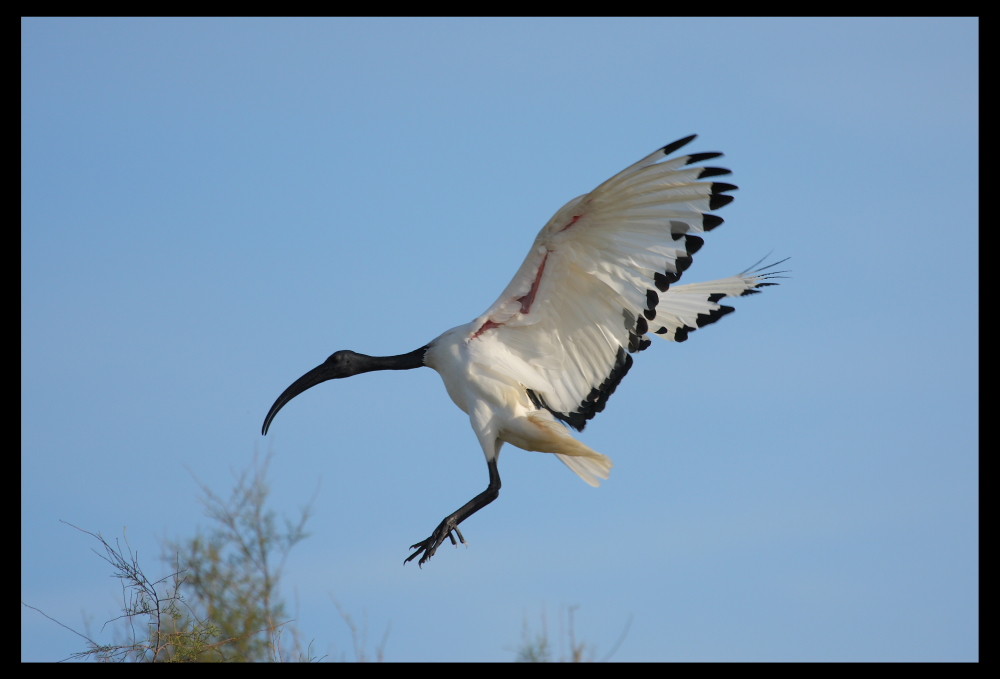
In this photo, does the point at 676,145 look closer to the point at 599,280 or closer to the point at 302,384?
the point at 599,280

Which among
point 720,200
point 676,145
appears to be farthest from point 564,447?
point 676,145

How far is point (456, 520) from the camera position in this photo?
830 cm

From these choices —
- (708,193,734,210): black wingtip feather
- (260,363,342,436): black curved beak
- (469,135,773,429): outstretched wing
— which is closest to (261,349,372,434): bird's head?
(260,363,342,436): black curved beak

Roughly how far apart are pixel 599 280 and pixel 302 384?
8.49 feet

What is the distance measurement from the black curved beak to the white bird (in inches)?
0.5

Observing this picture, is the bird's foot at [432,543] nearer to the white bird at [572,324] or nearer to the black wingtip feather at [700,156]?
the white bird at [572,324]

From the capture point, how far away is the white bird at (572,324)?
301 inches

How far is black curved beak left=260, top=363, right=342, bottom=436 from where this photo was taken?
9.30m

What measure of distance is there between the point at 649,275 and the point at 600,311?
51 cm

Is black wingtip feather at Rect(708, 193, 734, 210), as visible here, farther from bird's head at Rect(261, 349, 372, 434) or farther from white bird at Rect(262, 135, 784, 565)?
bird's head at Rect(261, 349, 372, 434)

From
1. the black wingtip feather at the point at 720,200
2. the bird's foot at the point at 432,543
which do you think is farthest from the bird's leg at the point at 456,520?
the black wingtip feather at the point at 720,200

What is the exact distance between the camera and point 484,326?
27.7ft

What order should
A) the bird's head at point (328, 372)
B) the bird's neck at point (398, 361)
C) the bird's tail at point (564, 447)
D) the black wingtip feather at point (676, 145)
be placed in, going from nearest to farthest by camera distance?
the black wingtip feather at point (676, 145) < the bird's tail at point (564, 447) < the bird's neck at point (398, 361) < the bird's head at point (328, 372)
